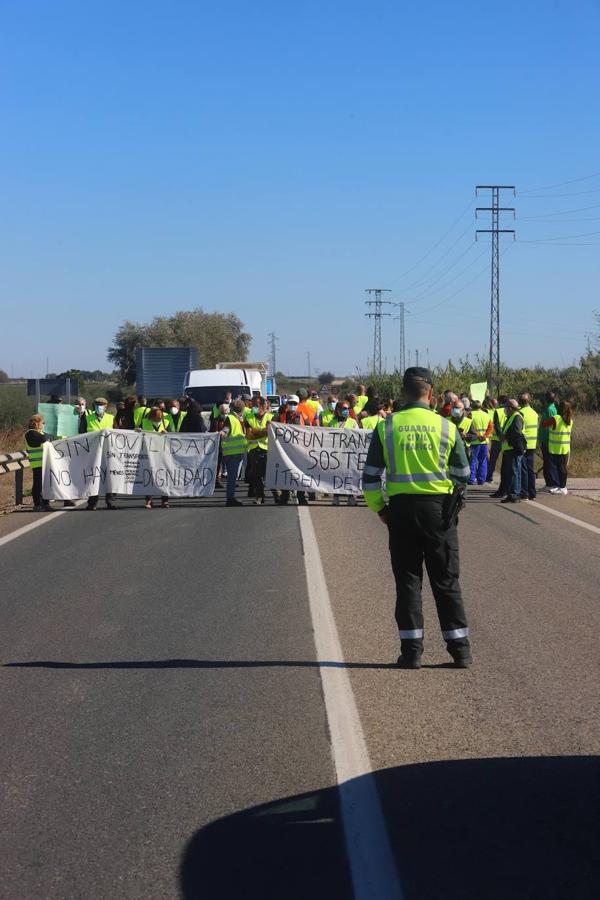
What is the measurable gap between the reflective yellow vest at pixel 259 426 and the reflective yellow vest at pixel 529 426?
4.38m

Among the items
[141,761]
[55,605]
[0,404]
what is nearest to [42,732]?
[141,761]

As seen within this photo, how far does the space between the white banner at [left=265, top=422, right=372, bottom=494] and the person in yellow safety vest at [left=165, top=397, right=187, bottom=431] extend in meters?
4.07

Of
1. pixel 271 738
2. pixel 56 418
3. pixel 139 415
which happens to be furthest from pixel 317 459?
pixel 271 738

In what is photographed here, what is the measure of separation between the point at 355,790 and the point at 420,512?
2633mm

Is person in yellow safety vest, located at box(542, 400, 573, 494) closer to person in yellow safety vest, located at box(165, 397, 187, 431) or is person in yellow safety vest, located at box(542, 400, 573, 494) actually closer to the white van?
person in yellow safety vest, located at box(165, 397, 187, 431)

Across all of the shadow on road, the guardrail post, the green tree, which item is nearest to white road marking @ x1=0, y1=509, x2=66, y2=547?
the guardrail post

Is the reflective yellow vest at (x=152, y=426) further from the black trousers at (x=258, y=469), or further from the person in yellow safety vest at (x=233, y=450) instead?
the person in yellow safety vest at (x=233, y=450)

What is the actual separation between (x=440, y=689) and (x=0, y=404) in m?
40.0

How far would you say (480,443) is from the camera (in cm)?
2434

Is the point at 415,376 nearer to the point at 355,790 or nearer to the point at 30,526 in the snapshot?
the point at 355,790

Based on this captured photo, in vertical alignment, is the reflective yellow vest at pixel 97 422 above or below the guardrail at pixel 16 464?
above

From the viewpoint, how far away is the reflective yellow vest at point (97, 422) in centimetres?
2194

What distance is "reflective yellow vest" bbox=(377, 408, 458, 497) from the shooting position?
25.4 ft

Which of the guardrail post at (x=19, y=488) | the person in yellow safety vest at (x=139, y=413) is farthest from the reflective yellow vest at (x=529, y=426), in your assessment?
the guardrail post at (x=19, y=488)
